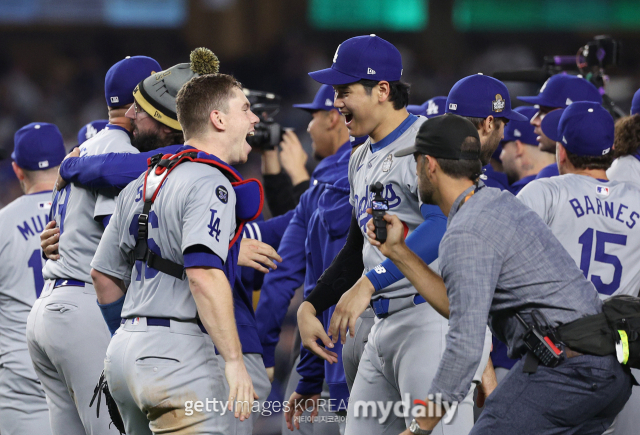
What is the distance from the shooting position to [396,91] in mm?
3410

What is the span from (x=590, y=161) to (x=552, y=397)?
157cm

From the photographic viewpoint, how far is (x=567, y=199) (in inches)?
144

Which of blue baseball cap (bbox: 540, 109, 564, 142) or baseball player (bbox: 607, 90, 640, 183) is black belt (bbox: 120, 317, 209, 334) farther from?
baseball player (bbox: 607, 90, 640, 183)

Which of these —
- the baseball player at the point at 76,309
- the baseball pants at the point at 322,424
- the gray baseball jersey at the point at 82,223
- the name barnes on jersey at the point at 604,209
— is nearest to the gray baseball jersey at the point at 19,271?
the baseball player at the point at 76,309

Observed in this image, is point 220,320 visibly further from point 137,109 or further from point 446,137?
point 137,109

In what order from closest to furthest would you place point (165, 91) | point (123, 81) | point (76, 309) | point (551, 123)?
point (165, 91) → point (76, 309) → point (123, 81) → point (551, 123)

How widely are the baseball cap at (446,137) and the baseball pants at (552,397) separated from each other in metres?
0.74

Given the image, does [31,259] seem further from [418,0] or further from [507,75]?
[418,0]

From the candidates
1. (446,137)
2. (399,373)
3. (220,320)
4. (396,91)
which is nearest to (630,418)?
(399,373)

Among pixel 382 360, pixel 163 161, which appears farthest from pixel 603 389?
pixel 163 161

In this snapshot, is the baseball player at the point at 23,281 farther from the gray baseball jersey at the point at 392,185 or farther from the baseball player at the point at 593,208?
the baseball player at the point at 593,208

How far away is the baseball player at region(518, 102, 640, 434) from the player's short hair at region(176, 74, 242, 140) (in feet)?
5.09

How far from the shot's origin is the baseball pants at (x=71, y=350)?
11.7 ft

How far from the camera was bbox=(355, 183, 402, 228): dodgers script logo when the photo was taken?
3193mm
